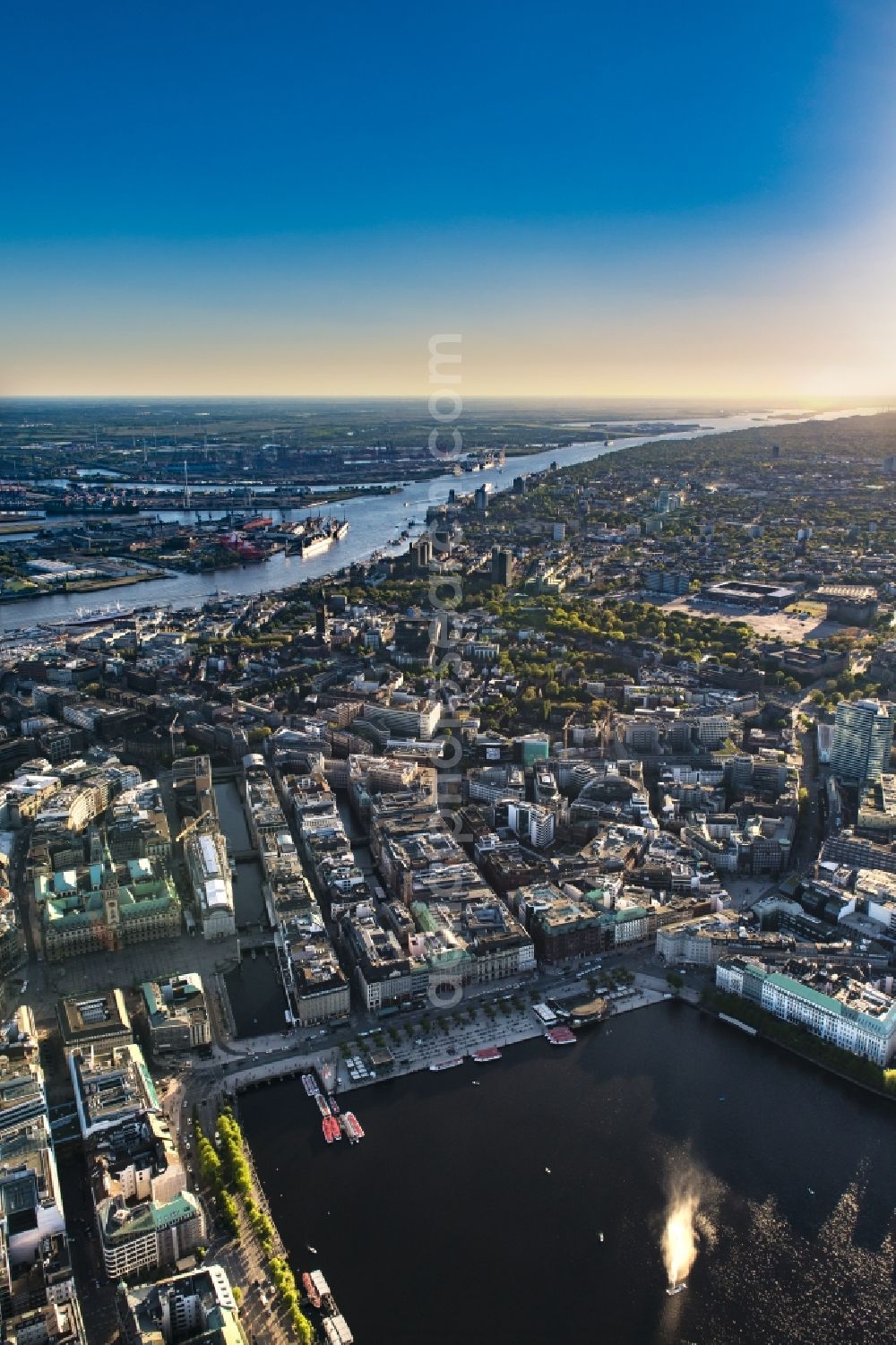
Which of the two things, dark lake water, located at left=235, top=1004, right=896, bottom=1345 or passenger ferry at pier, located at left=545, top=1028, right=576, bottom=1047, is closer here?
dark lake water, located at left=235, top=1004, right=896, bottom=1345

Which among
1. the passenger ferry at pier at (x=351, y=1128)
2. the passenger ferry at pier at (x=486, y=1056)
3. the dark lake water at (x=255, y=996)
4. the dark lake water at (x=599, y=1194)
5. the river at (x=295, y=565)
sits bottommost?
the dark lake water at (x=599, y=1194)

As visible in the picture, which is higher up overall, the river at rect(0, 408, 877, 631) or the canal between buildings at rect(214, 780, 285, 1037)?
the river at rect(0, 408, 877, 631)

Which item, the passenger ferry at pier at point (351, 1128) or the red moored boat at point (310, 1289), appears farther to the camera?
the passenger ferry at pier at point (351, 1128)

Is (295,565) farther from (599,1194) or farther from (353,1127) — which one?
(599,1194)

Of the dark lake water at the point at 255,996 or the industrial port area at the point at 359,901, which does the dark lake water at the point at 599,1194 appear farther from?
the dark lake water at the point at 255,996

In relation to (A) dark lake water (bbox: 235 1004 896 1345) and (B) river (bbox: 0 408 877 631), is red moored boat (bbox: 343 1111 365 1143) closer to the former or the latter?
(A) dark lake water (bbox: 235 1004 896 1345)

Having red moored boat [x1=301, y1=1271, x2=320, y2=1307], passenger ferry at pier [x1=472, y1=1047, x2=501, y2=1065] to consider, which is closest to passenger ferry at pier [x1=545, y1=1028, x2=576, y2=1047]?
passenger ferry at pier [x1=472, y1=1047, x2=501, y2=1065]

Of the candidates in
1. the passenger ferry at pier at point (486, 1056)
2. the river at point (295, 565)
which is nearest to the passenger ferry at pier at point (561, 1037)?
the passenger ferry at pier at point (486, 1056)
